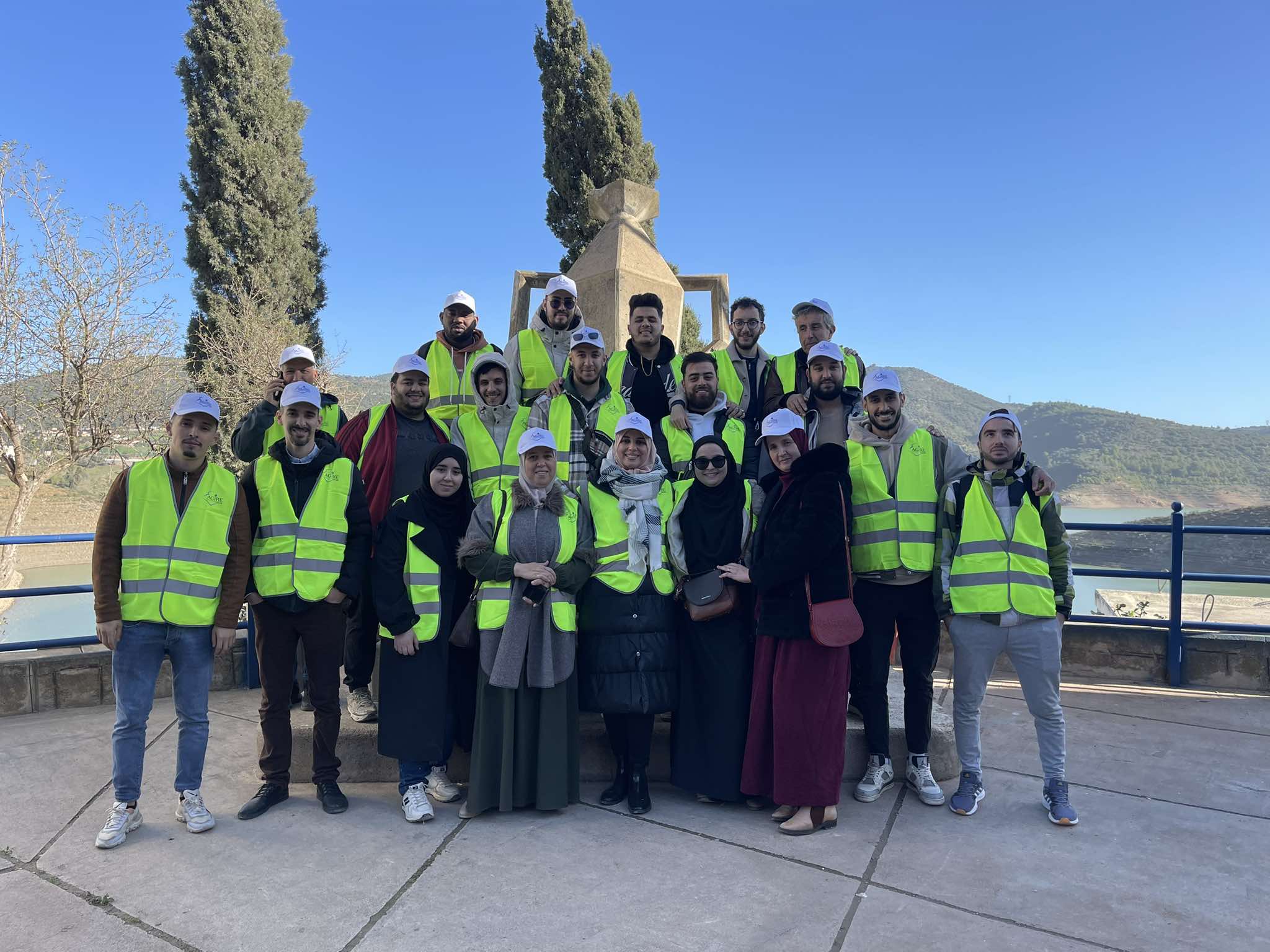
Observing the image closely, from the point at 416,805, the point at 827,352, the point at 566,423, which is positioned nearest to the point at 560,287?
the point at 566,423

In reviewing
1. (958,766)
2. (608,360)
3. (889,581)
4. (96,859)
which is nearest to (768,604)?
(889,581)

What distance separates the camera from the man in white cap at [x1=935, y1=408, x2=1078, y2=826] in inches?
137

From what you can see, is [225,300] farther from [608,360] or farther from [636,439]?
[636,439]

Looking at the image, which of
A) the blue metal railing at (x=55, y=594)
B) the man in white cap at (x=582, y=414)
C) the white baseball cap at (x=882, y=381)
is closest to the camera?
the white baseball cap at (x=882, y=381)

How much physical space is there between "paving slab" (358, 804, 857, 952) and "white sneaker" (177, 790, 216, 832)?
1.13 metres

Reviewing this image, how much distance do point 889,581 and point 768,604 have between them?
0.63m

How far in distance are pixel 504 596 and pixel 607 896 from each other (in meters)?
1.30

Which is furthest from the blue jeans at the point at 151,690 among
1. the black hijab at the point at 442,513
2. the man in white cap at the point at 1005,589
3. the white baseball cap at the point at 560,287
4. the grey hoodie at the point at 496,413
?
the man in white cap at the point at 1005,589

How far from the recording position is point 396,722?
3.53 metres

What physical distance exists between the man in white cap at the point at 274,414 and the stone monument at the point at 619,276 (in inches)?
116

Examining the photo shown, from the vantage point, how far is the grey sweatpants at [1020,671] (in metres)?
3.48

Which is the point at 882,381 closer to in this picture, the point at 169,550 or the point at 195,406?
the point at 195,406

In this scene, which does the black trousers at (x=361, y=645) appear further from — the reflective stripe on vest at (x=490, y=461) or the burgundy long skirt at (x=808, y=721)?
the burgundy long skirt at (x=808, y=721)

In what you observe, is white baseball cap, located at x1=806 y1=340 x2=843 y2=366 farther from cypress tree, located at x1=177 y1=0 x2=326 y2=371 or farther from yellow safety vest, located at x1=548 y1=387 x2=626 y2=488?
cypress tree, located at x1=177 y1=0 x2=326 y2=371
